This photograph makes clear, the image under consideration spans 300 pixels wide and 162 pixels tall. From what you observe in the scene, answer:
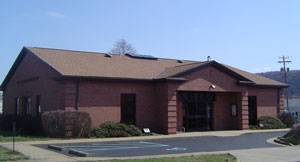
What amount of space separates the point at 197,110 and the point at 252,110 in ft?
19.3

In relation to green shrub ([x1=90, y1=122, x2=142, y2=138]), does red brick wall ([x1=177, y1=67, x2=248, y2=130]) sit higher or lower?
higher

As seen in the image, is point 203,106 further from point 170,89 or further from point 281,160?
point 281,160

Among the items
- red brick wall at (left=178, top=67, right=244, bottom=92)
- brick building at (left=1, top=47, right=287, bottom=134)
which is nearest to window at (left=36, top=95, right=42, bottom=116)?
brick building at (left=1, top=47, right=287, bottom=134)

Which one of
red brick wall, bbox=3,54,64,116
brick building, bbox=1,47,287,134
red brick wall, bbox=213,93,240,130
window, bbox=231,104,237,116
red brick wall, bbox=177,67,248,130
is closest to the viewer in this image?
brick building, bbox=1,47,287,134

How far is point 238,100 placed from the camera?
2744 cm

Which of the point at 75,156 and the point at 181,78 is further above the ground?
the point at 181,78

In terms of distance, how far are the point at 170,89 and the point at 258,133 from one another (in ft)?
23.4

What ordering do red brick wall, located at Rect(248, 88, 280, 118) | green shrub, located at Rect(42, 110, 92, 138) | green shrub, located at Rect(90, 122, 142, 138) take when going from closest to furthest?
green shrub, located at Rect(42, 110, 92, 138) → green shrub, located at Rect(90, 122, 142, 138) → red brick wall, located at Rect(248, 88, 280, 118)

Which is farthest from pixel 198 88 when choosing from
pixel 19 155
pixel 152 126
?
pixel 19 155

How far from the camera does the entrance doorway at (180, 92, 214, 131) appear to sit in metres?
25.9

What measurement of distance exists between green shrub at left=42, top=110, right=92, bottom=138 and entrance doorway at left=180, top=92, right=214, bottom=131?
317 inches

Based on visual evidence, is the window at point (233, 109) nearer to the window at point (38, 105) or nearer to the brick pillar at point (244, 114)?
the brick pillar at point (244, 114)

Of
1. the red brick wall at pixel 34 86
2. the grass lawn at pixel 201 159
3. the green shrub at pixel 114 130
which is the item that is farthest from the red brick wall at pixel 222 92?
the grass lawn at pixel 201 159

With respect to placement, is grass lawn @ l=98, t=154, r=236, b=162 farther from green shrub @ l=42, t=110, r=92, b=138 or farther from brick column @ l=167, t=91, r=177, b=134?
brick column @ l=167, t=91, r=177, b=134
